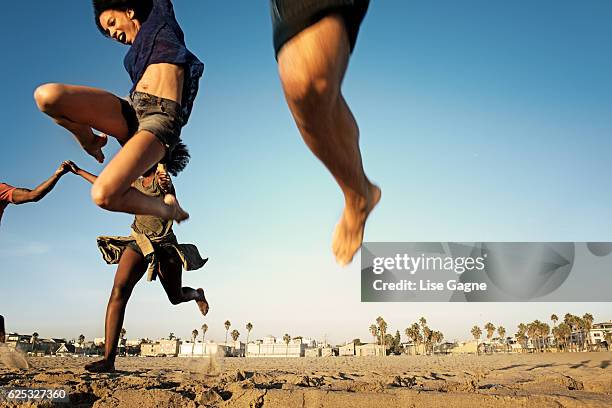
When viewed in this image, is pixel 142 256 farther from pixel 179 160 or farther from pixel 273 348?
pixel 273 348

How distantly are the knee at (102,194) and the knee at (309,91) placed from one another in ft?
3.87

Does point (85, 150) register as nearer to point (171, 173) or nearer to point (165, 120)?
point (165, 120)

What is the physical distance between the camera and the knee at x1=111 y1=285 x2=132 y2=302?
458cm

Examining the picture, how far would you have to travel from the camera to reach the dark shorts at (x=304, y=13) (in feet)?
4.54

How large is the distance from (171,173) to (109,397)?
195 cm

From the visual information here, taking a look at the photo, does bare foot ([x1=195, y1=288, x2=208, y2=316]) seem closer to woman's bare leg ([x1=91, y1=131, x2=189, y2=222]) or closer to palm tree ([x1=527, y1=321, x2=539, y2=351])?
woman's bare leg ([x1=91, y1=131, x2=189, y2=222])

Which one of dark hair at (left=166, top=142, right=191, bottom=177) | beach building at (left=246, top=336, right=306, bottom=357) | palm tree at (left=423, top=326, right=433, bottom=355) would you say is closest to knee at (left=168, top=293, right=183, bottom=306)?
dark hair at (left=166, top=142, right=191, bottom=177)

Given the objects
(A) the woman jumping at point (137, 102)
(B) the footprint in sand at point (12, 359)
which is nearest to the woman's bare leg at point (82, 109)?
(A) the woman jumping at point (137, 102)

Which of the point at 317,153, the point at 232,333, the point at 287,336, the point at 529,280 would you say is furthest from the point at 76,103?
the point at 232,333

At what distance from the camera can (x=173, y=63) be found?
278 cm

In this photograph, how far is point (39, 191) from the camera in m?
4.49

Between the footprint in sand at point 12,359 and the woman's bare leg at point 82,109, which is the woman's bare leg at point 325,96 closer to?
the woman's bare leg at point 82,109

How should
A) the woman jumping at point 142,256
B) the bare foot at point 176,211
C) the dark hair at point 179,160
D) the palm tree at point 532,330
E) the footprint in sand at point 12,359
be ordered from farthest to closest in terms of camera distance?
the palm tree at point 532,330, the footprint in sand at point 12,359, the woman jumping at point 142,256, the dark hair at point 179,160, the bare foot at point 176,211

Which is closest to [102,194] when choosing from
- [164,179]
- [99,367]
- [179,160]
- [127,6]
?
[127,6]
